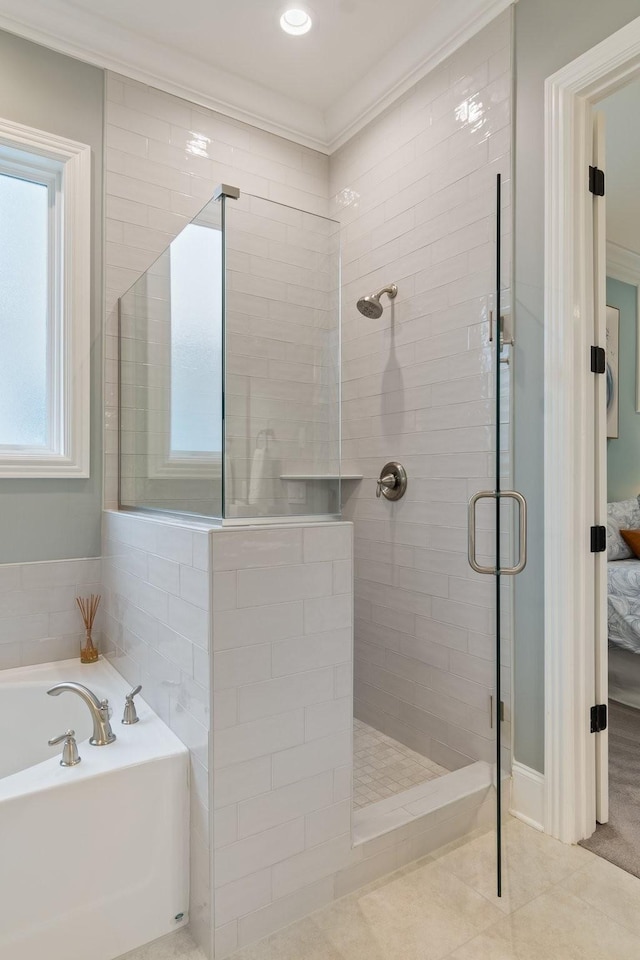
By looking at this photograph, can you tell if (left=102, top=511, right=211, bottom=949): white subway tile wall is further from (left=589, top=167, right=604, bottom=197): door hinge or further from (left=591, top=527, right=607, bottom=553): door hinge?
(left=589, top=167, right=604, bottom=197): door hinge

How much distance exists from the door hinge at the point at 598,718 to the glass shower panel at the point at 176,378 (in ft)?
4.50

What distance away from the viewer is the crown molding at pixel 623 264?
163 inches

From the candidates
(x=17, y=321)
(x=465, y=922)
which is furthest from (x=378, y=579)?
(x=17, y=321)

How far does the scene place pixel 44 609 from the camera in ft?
7.29

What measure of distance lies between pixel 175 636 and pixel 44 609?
36.3 inches

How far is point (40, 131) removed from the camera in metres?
2.20

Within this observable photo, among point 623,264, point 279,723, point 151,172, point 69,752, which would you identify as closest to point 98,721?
point 69,752

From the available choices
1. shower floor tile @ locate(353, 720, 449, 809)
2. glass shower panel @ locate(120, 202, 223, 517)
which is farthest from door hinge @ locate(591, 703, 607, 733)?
glass shower panel @ locate(120, 202, 223, 517)

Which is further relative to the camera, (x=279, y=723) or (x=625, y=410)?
(x=625, y=410)

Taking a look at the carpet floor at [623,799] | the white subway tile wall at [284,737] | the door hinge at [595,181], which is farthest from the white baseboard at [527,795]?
the door hinge at [595,181]

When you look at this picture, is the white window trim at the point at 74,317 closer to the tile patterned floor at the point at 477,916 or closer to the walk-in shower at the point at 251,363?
the walk-in shower at the point at 251,363

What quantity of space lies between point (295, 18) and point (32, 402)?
1.81 m

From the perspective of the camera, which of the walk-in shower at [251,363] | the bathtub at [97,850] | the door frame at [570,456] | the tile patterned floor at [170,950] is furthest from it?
the door frame at [570,456]

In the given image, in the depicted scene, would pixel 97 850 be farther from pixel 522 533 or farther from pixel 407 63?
pixel 407 63
